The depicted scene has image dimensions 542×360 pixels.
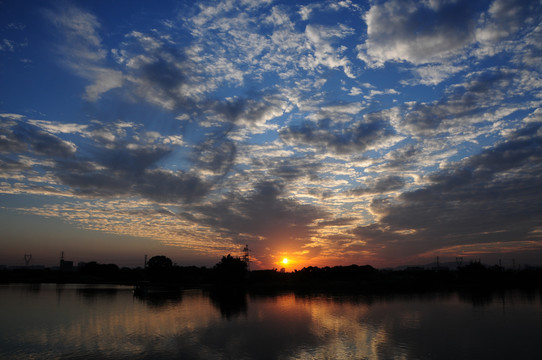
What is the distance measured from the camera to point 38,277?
5162 inches

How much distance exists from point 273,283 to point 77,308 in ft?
256

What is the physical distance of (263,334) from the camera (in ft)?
106

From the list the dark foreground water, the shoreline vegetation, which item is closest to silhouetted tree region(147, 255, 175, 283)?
the shoreline vegetation

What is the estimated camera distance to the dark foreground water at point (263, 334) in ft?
82.0

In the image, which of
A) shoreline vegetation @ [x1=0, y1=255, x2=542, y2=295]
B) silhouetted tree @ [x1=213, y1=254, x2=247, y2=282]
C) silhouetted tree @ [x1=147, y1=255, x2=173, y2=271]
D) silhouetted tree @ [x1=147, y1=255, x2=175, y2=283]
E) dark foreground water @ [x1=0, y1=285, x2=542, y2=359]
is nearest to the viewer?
dark foreground water @ [x1=0, y1=285, x2=542, y2=359]

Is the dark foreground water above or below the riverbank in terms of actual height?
above

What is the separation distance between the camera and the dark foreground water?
25000mm

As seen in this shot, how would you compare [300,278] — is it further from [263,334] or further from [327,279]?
[263,334]

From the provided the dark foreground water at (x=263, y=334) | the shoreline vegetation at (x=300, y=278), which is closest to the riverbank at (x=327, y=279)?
the shoreline vegetation at (x=300, y=278)

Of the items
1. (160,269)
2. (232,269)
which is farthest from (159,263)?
(232,269)

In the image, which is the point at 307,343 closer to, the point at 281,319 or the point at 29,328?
the point at 281,319

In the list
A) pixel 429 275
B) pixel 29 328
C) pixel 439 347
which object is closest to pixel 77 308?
pixel 29 328

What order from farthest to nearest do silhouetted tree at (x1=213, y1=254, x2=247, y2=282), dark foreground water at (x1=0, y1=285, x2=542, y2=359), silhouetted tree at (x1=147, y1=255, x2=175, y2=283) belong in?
silhouetted tree at (x1=147, y1=255, x2=175, y2=283) < silhouetted tree at (x1=213, y1=254, x2=247, y2=282) < dark foreground water at (x1=0, y1=285, x2=542, y2=359)

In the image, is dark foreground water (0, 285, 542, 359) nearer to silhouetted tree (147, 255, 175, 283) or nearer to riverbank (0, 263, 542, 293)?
riverbank (0, 263, 542, 293)
